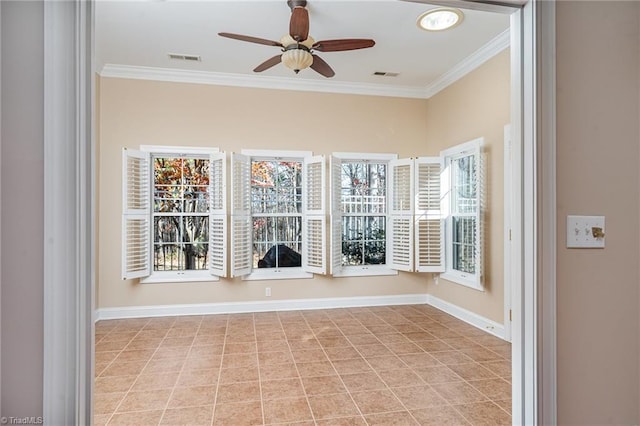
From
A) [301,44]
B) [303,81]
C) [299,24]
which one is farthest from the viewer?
[303,81]

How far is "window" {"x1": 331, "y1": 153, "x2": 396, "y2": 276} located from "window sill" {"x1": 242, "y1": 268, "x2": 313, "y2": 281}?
0.57 metres

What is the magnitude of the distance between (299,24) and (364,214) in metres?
3.02

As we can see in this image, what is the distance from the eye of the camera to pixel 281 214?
5.05 meters

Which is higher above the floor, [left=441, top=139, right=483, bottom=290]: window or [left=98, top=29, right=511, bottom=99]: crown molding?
[left=98, top=29, right=511, bottom=99]: crown molding

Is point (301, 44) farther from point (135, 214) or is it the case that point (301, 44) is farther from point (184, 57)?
point (135, 214)

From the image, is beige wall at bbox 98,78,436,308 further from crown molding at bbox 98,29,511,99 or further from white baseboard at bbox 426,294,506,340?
white baseboard at bbox 426,294,506,340

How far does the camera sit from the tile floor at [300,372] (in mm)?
2373

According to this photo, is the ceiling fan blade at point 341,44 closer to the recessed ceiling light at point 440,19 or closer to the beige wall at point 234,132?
the recessed ceiling light at point 440,19

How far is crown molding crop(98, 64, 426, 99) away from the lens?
4484mm
